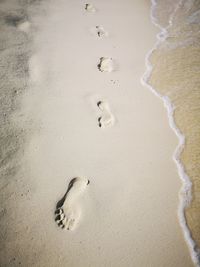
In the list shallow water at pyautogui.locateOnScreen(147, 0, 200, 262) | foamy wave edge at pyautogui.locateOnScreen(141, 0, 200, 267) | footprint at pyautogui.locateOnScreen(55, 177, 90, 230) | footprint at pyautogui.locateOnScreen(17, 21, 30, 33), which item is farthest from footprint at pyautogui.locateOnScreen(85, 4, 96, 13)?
footprint at pyautogui.locateOnScreen(55, 177, 90, 230)

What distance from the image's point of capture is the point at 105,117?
10.8 feet

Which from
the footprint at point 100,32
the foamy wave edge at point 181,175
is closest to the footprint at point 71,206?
the foamy wave edge at point 181,175

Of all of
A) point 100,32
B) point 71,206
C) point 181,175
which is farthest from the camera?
point 100,32

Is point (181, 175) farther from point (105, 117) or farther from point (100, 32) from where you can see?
point (100, 32)

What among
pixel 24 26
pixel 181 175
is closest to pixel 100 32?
pixel 24 26

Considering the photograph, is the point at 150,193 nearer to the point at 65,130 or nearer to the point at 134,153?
the point at 134,153

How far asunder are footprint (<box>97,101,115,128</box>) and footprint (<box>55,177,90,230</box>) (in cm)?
90

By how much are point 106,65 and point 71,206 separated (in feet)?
8.61

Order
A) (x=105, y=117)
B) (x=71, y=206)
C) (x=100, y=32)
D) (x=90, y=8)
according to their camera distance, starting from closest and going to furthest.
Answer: (x=71, y=206), (x=105, y=117), (x=100, y=32), (x=90, y=8)

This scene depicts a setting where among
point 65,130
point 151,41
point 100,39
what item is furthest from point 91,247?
point 151,41

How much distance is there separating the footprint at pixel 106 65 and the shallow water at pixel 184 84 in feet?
2.39

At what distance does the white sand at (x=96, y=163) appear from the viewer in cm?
228

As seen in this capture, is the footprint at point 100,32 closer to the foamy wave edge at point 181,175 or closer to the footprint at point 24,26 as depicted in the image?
the foamy wave edge at point 181,175

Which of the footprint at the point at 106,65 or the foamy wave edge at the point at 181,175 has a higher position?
the footprint at the point at 106,65
